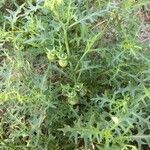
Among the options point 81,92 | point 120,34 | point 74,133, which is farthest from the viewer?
point 120,34

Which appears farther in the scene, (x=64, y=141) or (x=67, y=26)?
(x=64, y=141)

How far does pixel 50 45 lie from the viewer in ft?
7.54

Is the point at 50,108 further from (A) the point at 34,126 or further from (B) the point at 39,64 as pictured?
(B) the point at 39,64

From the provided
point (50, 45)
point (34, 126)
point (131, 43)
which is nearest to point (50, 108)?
point (34, 126)

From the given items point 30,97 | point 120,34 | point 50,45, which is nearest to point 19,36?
point 50,45

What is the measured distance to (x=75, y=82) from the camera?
7.48 ft

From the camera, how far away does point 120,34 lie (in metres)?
2.49

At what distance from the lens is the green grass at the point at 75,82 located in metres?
2.15

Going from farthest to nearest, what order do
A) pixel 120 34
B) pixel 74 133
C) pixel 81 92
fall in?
pixel 120 34 → pixel 81 92 → pixel 74 133

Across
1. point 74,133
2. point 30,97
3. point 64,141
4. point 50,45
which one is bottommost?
point 64,141

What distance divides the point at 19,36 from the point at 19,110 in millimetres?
416

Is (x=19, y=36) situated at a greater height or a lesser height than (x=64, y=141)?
greater

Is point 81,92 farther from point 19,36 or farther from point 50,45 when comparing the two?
point 19,36

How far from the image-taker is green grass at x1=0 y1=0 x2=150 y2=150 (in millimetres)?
2148
